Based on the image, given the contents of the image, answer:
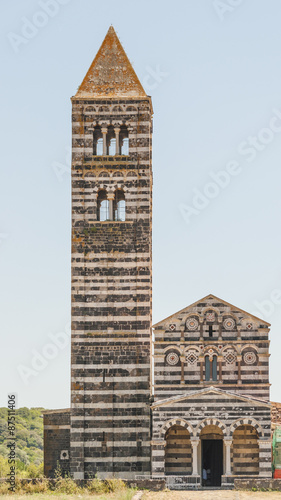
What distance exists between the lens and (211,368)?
47344 mm

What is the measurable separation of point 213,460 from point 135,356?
5622mm

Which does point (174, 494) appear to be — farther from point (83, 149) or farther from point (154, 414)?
point (83, 149)

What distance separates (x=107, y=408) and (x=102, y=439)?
1346 mm

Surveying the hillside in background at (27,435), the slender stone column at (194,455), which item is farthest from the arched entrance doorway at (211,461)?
the hillside in background at (27,435)

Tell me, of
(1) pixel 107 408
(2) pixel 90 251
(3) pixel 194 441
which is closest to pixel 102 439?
(1) pixel 107 408

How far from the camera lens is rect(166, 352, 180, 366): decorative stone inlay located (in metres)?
47.3

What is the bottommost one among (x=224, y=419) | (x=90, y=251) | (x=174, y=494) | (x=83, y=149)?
(x=174, y=494)

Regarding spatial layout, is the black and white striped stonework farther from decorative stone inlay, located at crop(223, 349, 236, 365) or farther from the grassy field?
the grassy field

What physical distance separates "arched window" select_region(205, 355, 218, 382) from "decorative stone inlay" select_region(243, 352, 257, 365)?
51.1 inches

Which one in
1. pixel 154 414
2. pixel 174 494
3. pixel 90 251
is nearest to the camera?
pixel 174 494

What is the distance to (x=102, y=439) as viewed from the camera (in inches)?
1854

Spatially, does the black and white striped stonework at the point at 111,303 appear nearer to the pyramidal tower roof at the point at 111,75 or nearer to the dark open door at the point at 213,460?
the pyramidal tower roof at the point at 111,75

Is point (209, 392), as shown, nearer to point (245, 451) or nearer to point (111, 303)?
point (245, 451)

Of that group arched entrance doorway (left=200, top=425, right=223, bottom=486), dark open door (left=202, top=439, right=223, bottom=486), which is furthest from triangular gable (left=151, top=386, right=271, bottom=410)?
dark open door (left=202, top=439, right=223, bottom=486)
